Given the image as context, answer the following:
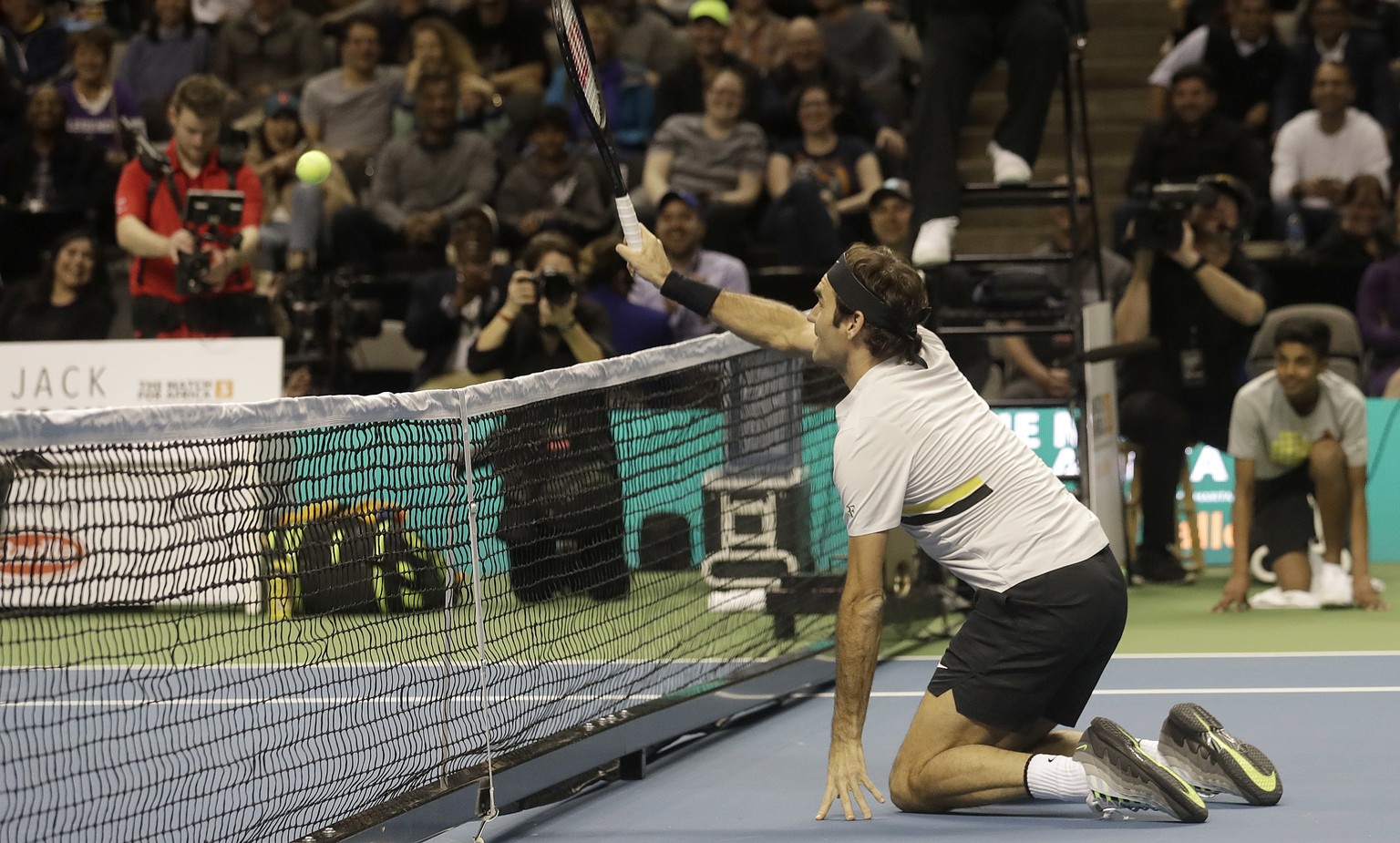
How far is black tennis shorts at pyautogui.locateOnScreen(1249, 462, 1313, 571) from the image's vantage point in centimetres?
888

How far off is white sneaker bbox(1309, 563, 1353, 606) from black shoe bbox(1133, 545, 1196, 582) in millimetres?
883

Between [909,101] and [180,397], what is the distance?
649 cm

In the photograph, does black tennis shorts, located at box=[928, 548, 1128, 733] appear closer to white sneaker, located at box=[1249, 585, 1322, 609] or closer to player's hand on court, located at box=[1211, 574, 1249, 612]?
player's hand on court, located at box=[1211, 574, 1249, 612]

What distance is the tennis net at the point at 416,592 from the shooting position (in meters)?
4.56

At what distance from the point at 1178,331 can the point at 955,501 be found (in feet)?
17.9

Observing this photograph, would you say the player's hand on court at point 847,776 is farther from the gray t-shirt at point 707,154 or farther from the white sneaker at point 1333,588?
the gray t-shirt at point 707,154

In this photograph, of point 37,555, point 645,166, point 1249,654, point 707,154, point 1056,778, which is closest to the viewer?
point 1056,778

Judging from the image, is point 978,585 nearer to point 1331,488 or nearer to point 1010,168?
point 1010,168

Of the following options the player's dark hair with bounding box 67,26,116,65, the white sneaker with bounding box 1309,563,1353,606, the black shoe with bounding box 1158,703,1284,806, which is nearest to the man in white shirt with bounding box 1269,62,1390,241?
the white sneaker with bounding box 1309,563,1353,606

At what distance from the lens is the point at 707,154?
39.5ft

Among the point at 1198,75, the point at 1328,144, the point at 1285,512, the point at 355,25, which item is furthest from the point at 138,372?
the point at 1328,144

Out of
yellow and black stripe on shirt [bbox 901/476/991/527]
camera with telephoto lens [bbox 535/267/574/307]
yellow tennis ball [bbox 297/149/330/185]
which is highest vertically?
yellow tennis ball [bbox 297/149/330/185]

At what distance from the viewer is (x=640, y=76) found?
1316 centimetres

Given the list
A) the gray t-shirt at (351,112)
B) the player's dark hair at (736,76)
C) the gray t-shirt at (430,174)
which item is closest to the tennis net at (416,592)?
the gray t-shirt at (430,174)
